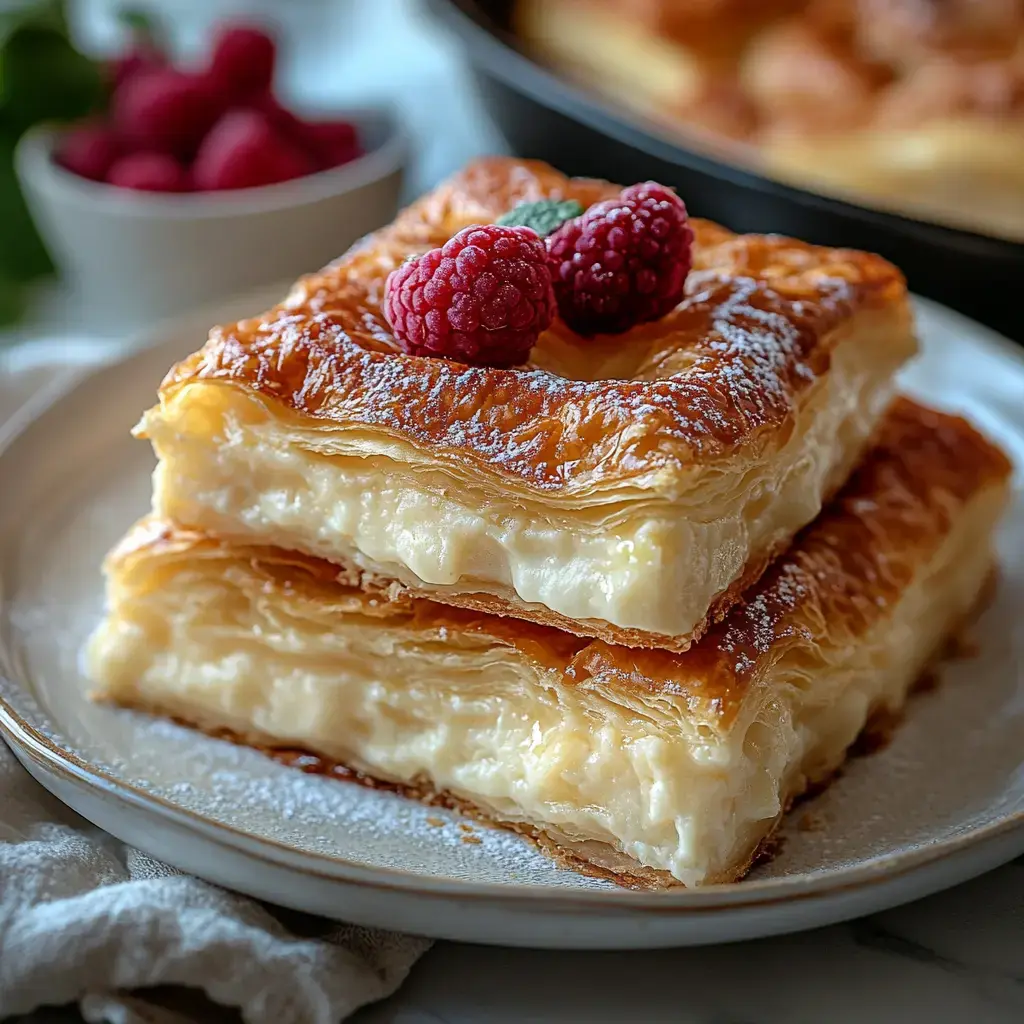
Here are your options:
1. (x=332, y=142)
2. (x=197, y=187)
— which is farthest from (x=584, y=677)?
(x=332, y=142)

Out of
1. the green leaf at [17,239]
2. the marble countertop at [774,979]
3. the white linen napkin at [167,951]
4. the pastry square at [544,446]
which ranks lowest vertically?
the green leaf at [17,239]

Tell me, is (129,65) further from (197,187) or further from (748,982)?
(748,982)

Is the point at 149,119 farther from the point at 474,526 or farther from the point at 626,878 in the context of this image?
the point at 626,878

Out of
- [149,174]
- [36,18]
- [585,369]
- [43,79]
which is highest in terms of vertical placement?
[585,369]

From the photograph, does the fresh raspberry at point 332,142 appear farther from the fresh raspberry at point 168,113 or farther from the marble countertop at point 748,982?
the marble countertop at point 748,982

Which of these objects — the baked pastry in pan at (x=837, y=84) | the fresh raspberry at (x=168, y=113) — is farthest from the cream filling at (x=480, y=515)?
the fresh raspberry at (x=168, y=113)

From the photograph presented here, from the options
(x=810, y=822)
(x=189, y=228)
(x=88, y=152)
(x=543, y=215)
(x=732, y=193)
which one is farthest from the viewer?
(x=88, y=152)

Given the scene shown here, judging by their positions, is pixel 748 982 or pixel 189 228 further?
pixel 189 228

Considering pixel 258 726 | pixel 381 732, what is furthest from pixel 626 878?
pixel 258 726
